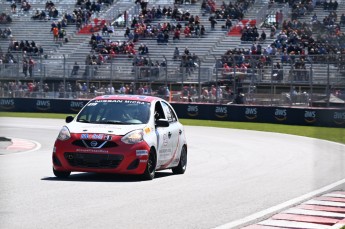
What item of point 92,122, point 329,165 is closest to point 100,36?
point 329,165

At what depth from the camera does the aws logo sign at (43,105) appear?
45781 millimetres

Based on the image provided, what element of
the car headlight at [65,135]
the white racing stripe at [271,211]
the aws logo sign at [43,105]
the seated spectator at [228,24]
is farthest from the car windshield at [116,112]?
the seated spectator at [228,24]

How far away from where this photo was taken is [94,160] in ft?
47.2

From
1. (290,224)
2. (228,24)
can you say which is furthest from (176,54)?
(290,224)

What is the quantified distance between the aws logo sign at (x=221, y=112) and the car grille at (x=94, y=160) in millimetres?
27428

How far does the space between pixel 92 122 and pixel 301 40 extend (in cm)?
2737

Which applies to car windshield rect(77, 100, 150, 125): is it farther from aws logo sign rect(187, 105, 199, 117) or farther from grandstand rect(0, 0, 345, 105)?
aws logo sign rect(187, 105, 199, 117)

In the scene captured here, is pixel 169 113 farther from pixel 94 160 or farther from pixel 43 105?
pixel 43 105

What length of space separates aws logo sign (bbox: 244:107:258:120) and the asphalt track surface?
16344 mm

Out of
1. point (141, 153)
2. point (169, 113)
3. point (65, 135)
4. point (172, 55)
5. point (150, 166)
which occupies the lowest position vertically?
point (150, 166)

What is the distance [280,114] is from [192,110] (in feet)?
15.0

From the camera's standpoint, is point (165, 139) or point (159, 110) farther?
point (159, 110)

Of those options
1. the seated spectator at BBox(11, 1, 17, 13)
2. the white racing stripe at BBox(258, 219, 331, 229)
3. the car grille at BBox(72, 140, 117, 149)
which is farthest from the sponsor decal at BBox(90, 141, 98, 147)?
the seated spectator at BBox(11, 1, 17, 13)

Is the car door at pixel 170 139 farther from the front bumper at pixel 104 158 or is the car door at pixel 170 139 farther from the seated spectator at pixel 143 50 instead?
the seated spectator at pixel 143 50
